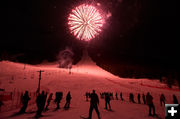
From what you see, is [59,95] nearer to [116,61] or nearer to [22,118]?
[22,118]

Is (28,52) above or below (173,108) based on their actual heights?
above

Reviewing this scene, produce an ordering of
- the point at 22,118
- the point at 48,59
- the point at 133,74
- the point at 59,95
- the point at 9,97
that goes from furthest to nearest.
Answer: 1. the point at 48,59
2. the point at 133,74
3. the point at 9,97
4. the point at 59,95
5. the point at 22,118

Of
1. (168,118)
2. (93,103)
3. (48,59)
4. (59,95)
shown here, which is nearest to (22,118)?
(59,95)

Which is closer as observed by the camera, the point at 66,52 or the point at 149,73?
the point at 149,73

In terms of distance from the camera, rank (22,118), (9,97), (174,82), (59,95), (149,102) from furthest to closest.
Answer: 1. (174,82)
2. (9,97)
3. (59,95)
4. (149,102)
5. (22,118)

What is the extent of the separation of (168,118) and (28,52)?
426 feet

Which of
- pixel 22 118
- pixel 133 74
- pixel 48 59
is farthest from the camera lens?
pixel 48 59

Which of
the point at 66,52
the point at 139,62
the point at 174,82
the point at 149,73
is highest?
the point at 66,52

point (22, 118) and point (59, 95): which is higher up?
point (59, 95)

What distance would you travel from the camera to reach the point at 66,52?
94.4 m

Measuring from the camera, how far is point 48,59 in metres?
115

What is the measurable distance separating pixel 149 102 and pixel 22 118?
9202 millimetres

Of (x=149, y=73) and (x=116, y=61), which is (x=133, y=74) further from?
(x=116, y=61)

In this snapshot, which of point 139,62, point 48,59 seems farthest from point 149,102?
point 48,59
